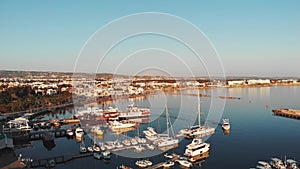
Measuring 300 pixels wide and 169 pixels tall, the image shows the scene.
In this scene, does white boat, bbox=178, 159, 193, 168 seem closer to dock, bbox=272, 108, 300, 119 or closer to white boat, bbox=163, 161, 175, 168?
white boat, bbox=163, 161, 175, 168

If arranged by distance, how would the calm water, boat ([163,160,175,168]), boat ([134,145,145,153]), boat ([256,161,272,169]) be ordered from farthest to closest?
boat ([134,145,145,153]), the calm water, boat ([163,160,175,168]), boat ([256,161,272,169])

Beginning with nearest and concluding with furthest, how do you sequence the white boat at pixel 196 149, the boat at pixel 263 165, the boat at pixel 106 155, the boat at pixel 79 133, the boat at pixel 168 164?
the boat at pixel 263 165
the boat at pixel 168 164
the boat at pixel 106 155
the white boat at pixel 196 149
the boat at pixel 79 133

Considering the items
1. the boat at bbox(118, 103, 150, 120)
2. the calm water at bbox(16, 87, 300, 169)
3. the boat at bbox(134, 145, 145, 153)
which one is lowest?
Answer: the calm water at bbox(16, 87, 300, 169)

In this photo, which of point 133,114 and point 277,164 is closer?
point 277,164

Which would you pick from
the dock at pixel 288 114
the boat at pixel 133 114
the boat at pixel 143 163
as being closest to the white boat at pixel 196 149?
the boat at pixel 143 163

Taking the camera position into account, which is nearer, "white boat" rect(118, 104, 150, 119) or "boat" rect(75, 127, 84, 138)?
"boat" rect(75, 127, 84, 138)

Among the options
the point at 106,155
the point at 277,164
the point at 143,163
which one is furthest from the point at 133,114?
the point at 277,164

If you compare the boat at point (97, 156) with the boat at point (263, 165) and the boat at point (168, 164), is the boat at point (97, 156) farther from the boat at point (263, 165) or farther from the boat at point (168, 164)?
the boat at point (263, 165)

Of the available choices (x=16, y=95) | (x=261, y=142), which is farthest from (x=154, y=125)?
(x=16, y=95)

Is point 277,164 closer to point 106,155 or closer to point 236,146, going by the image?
point 236,146

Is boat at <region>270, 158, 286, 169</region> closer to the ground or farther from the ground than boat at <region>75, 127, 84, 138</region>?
closer to the ground

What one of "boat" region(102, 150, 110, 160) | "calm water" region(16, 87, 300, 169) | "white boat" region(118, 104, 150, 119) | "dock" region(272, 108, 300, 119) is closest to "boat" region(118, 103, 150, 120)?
"white boat" region(118, 104, 150, 119)
